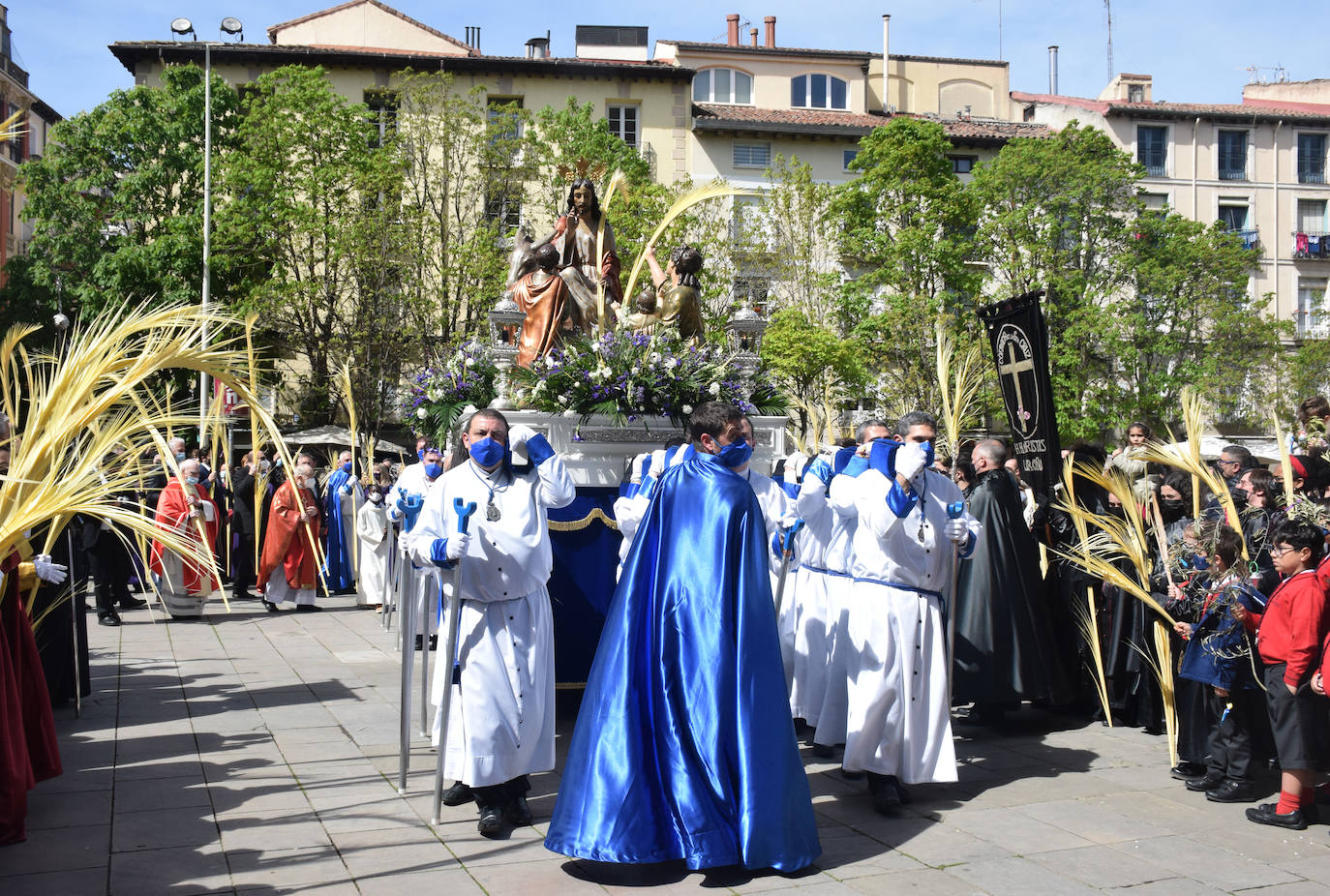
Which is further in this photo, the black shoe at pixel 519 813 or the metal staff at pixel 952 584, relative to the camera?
the metal staff at pixel 952 584

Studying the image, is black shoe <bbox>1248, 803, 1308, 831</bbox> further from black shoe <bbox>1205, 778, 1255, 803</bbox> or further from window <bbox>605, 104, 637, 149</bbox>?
window <bbox>605, 104, 637, 149</bbox>

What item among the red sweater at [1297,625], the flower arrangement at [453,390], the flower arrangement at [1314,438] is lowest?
the red sweater at [1297,625]

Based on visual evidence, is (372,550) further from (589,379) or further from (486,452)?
(486,452)

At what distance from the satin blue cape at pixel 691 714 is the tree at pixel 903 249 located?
27.4 meters

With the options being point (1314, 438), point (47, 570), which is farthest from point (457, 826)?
point (1314, 438)

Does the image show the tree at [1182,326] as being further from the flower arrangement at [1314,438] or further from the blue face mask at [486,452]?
the blue face mask at [486,452]

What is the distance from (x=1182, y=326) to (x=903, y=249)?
33.4 ft

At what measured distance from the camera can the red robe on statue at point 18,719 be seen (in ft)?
17.7

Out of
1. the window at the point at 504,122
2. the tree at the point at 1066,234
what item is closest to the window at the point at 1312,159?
the tree at the point at 1066,234

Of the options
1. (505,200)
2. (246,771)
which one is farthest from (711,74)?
(246,771)

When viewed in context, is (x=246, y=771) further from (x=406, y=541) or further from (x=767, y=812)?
(x=767, y=812)

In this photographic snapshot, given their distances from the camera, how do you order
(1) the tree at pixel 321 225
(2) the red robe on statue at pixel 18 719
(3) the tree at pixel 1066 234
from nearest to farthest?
(2) the red robe on statue at pixel 18 719, (1) the tree at pixel 321 225, (3) the tree at pixel 1066 234

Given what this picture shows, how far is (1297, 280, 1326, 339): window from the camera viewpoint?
43.6 m

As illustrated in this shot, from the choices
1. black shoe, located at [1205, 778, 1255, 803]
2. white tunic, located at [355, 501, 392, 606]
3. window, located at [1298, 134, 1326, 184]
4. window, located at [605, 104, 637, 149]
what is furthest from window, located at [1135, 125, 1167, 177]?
black shoe, located at [1205, 778, 1255, 803]
